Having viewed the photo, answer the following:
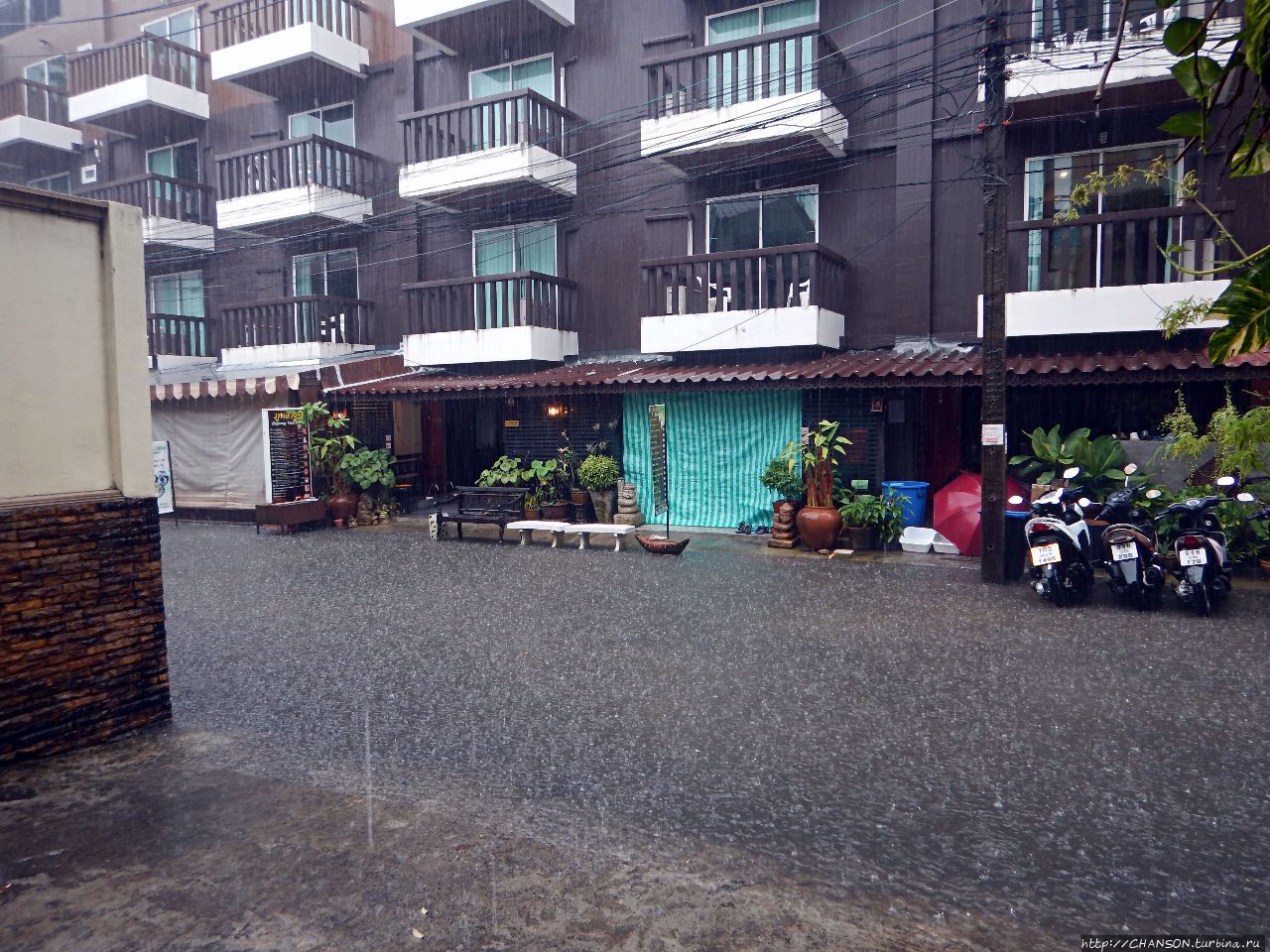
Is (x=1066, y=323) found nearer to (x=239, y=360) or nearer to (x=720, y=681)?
(x=720, y=681)

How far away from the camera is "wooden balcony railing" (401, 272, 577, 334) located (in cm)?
1475

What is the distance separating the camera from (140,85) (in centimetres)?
1833

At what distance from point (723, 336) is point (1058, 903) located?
10.5m

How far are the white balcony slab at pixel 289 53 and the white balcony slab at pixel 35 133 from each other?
684cm

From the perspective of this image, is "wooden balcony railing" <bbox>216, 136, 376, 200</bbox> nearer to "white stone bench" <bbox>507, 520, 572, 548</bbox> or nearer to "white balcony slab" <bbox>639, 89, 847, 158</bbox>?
"white balcony slab" <bbox>639, 89, 847, 158</bbox>

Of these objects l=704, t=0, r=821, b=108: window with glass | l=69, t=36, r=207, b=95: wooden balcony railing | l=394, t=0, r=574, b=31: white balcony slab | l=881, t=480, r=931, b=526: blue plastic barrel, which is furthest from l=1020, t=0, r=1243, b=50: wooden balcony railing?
l=69, t=36, r=207, b=95: wooden balcony railing

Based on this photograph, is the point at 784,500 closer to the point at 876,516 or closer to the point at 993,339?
the point at 876,516

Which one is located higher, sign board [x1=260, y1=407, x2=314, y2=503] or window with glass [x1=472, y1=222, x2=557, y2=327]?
window with glass [x1=472, y1=222, x2=557, y2=327]

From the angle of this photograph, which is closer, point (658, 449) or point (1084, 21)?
point (1084, 21)

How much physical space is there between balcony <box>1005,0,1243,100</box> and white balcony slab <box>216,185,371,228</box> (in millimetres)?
12723

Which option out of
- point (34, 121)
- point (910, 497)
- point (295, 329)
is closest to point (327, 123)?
point (295, 329)

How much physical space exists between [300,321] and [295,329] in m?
0.20

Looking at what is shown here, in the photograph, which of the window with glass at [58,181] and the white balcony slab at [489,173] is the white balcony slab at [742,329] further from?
the window with glass at [58,181]

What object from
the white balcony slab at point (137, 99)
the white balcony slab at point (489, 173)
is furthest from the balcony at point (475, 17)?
the white balcony slab at point (137, 99)
